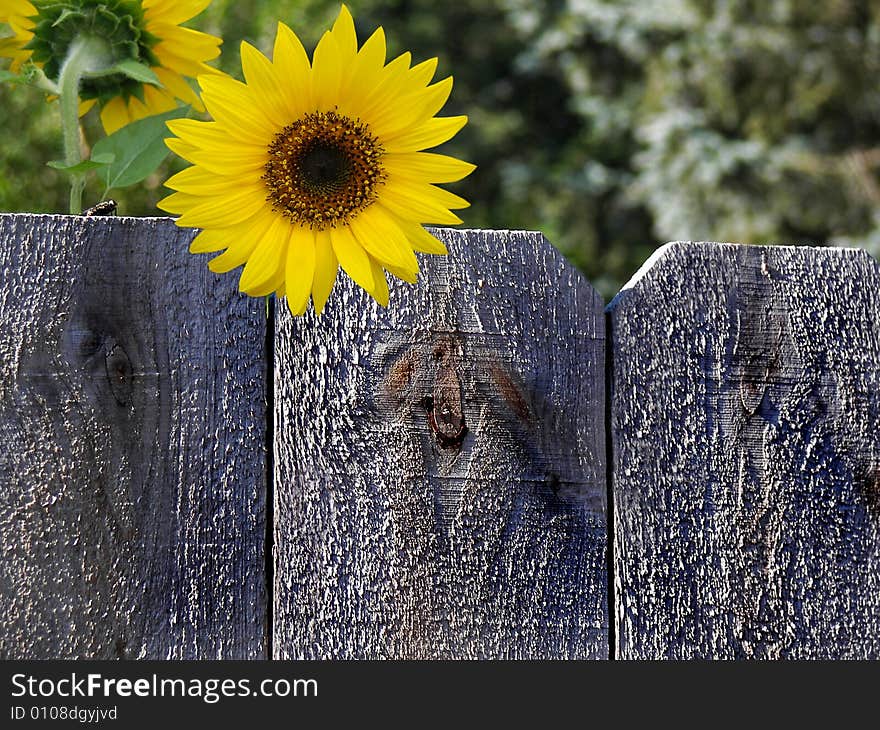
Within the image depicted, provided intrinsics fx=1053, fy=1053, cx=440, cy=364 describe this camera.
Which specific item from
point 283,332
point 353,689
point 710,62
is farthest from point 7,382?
point 710,62

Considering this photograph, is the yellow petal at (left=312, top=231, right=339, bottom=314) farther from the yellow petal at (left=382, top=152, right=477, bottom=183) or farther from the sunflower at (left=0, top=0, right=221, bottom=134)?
the sunflower at (left=0, top=0, right=221, bottom=134)

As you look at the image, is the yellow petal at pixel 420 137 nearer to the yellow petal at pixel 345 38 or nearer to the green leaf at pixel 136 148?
the yellow petal at pixel 345 38

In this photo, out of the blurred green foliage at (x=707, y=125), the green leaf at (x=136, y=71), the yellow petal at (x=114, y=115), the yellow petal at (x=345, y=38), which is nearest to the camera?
the yellow petal at (x=345, y=38)

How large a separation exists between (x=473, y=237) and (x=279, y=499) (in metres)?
0.33

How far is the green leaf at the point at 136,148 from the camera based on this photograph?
1.08 metres

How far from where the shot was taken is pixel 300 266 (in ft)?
3.13

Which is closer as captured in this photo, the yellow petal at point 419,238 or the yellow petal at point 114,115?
the yellow petal at point 419,238

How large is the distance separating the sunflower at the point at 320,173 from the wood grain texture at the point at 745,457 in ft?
0.92

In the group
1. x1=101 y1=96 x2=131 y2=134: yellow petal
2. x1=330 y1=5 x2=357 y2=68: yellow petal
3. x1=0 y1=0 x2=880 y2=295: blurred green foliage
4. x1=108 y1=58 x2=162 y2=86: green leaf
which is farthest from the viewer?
x1=0 y1=0 x2=880 y2=295: blurred green foliage

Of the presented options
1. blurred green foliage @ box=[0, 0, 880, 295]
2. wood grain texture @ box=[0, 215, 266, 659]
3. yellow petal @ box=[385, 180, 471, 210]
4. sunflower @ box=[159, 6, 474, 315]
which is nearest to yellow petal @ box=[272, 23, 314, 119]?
sunflower @ box=[159, 6, 474, 315]

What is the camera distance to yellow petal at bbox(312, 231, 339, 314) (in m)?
0.96

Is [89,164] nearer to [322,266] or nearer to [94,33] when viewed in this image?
[94,33]

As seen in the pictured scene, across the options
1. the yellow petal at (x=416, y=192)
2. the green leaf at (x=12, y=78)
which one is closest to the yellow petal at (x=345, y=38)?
the yellow petal at (x=416, y=192)

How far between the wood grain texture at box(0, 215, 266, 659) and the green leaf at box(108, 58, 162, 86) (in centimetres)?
14
